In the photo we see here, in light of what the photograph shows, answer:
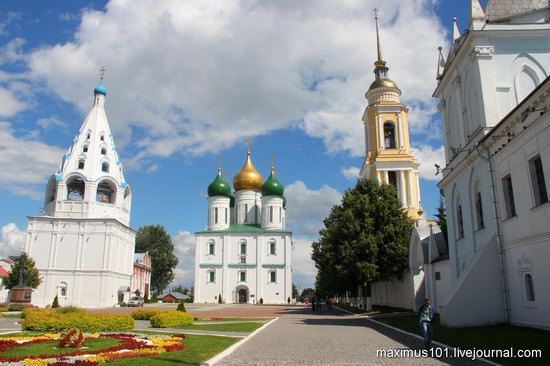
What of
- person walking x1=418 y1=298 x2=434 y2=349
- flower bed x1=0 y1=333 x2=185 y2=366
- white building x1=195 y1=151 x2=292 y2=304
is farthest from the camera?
white building x1=195 y1=151 x2=292 y2=304

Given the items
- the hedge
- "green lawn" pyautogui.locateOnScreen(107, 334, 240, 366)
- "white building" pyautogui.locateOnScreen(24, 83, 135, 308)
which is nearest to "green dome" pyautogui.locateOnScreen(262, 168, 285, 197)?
"white building" pyautogui.locateOnScreen(24, 83, 135, 308)

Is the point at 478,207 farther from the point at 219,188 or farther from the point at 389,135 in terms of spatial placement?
the point at 219,188

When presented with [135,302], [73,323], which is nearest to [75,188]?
[135,302]

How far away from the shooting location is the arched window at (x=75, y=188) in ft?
159

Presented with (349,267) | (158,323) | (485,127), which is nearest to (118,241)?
(349,267)

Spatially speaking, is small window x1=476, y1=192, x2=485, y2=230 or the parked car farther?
the parked car

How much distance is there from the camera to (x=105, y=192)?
5109cm

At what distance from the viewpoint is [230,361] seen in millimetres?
10070

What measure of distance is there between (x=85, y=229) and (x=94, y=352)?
39509 mm

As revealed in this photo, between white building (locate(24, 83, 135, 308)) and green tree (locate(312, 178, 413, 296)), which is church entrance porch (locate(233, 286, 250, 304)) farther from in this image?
green tree (locate(312, 178, 413, 296))

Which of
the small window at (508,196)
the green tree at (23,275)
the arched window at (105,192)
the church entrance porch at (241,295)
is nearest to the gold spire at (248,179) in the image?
the church entrance porch at (241,295)

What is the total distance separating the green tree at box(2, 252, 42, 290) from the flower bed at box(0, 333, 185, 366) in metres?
30.4

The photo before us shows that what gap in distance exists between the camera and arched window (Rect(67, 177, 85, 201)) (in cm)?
4844

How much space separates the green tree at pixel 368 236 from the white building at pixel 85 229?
25729 millimetres
